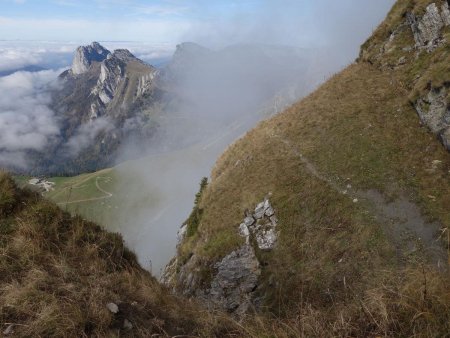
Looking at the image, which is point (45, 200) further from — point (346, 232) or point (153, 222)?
point (153, 222)

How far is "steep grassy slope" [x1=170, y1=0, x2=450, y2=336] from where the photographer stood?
20.8m

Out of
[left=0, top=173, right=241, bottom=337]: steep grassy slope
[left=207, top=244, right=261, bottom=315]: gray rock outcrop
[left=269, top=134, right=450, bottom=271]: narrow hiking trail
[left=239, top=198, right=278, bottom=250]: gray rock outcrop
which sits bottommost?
[left=207, top=244, right=261, bottom=315]: gray rock outcrop

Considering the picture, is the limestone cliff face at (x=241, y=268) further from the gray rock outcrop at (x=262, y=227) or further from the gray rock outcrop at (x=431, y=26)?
the gray rock outcrop at (x=431, y=26)

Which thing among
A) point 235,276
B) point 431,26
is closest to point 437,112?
point 431,26

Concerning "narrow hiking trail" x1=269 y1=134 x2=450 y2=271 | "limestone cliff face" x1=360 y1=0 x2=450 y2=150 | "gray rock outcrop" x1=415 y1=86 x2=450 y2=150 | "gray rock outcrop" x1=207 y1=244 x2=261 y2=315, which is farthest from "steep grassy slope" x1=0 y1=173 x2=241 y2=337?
"limestone cliff face" x1=360 y1=0 x2=450 y2=150

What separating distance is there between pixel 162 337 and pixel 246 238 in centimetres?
2025

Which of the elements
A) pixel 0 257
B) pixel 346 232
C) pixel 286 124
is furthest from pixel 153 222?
pixel 0 257

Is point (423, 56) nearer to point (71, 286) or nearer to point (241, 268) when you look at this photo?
point (241, 268)

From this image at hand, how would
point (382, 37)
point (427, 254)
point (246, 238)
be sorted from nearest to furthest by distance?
point (427, 254)
point (246, 238)
point (382, 37)

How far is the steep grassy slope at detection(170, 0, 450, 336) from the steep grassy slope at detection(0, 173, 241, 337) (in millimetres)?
6728

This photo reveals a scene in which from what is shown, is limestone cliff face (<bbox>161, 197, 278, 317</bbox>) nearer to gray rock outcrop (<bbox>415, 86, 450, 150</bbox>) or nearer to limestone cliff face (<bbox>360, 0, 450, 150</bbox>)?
gray rock outcrop (<bbox>415, 86, 450, 150</bbox>)

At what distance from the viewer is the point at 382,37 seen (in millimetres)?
41062

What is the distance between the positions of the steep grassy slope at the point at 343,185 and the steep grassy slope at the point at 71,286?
6.73m

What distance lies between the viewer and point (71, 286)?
7.11m
